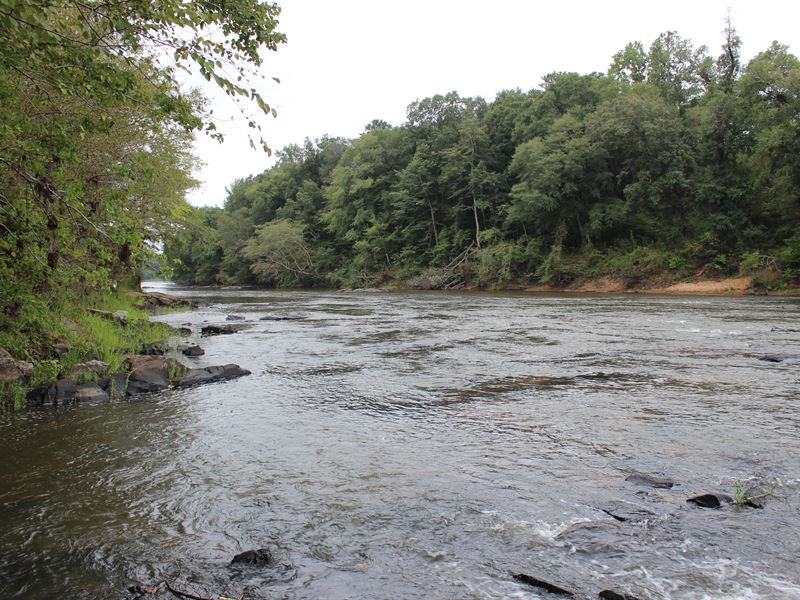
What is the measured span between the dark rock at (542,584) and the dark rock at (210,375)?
826 cm

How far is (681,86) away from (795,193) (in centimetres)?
2828

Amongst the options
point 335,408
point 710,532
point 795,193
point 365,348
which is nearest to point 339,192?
point 795,193

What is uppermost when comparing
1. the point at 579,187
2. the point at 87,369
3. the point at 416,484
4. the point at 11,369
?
the point at 579,187

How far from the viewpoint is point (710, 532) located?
446cm

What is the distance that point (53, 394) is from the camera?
9023 millimetres

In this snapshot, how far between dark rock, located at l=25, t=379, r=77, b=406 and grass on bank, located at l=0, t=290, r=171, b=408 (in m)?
0.16

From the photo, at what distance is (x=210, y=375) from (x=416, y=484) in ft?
22.0

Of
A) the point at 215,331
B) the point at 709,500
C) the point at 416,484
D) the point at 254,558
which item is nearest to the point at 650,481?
the point at 709,500

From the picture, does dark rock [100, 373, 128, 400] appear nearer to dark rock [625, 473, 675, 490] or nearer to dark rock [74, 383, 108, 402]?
dark rock [74, 383, 108, 402]

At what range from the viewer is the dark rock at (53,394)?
891cm

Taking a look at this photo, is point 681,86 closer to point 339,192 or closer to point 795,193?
point 795,193

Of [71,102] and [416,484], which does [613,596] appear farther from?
[71,102]

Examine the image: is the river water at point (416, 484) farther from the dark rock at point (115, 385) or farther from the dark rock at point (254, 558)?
the dark rock at point (115, 385)

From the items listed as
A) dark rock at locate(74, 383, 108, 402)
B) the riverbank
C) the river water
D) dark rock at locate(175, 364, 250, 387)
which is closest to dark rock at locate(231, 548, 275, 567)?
the river water
